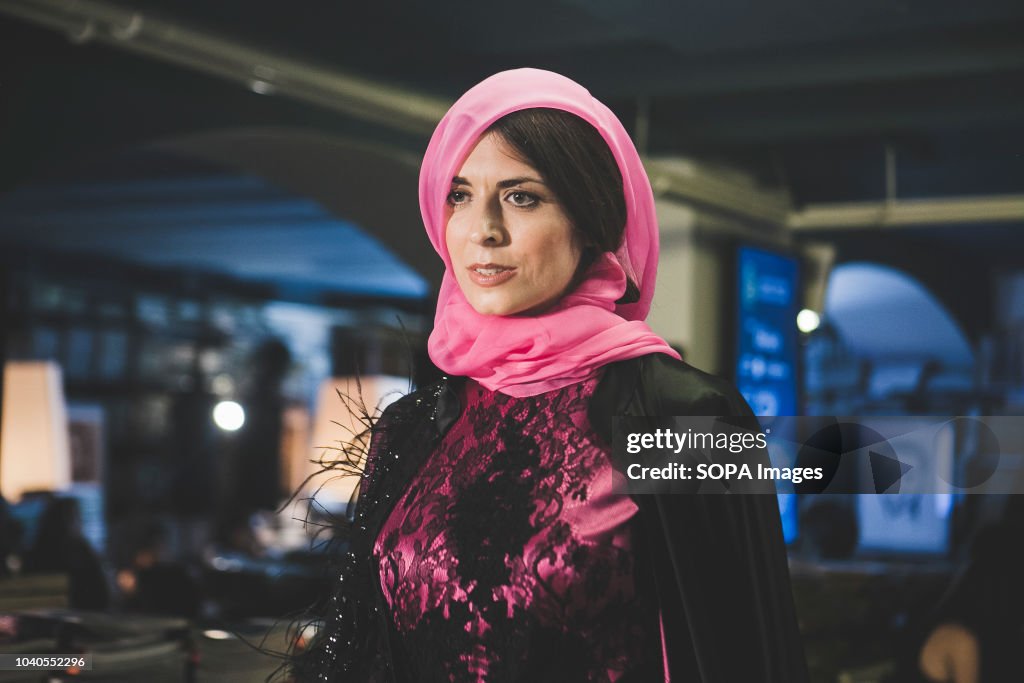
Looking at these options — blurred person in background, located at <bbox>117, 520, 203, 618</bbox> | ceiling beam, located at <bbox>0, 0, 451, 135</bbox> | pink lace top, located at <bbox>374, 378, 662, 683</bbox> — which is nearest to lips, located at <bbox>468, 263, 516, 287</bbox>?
pink lace top, located at <bbox>374, 378, 662, 683</bbox>

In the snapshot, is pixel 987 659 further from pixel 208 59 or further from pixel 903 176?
pixel 903 176

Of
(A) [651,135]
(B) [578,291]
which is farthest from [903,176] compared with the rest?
(B) [578,291]

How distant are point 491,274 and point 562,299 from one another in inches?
2.8

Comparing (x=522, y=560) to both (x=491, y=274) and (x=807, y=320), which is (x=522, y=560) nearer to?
(x=491, y=274)

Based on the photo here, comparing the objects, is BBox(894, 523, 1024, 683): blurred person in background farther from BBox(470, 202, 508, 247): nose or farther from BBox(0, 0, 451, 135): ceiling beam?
BBox(470, 202, 508, 247): nose

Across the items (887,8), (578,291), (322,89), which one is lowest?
(578,291)

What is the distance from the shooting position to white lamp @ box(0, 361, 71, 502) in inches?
163

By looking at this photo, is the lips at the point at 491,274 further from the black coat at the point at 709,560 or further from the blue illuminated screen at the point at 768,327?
the blue illuminated screen at the point at 768,327

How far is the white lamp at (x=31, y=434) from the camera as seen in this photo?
13.6ft

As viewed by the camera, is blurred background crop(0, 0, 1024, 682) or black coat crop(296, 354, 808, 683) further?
blurred background crop(0, 0, 1024, 682)

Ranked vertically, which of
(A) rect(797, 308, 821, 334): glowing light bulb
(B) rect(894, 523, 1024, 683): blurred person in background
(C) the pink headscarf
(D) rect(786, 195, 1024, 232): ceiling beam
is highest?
(D) rect(786, 195, 1024, 232): ceiling beam

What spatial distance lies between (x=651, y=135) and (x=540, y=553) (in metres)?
4.60

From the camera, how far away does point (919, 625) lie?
10.7 ft

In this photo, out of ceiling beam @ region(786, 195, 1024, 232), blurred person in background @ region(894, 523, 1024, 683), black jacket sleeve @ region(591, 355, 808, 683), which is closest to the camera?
black jacket sleeve @ region(591, 355, 808, 683)
